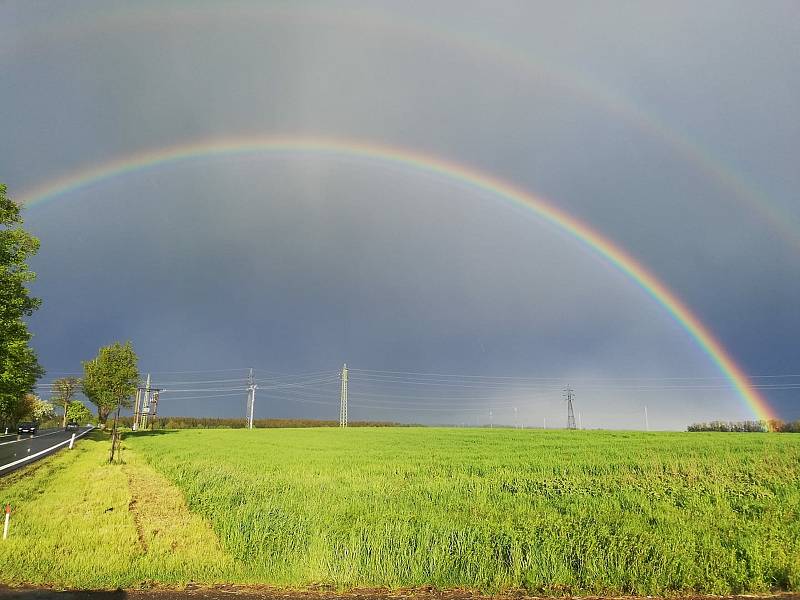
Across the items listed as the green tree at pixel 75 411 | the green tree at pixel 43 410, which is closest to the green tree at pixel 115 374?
the green tree at pixel 75 411

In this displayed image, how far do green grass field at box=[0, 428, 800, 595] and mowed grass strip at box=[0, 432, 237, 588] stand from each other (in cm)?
6

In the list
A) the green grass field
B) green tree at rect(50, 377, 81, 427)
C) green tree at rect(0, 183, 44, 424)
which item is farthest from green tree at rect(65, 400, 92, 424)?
the green grass field

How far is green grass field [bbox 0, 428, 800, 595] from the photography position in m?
10.3

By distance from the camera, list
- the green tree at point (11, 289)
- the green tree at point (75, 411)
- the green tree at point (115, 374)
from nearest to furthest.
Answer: the green tree at point (11, 289) → the green tree at point (115, 374) → the green tree at point (75, 411)

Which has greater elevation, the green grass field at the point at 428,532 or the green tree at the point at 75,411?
the green tree at the point at 75,411

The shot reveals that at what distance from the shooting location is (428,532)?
12430mm

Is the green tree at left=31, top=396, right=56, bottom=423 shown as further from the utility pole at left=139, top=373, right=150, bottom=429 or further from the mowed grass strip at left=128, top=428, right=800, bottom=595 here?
the mowed grass strip at left=128, top=428, right=800, bottom=595

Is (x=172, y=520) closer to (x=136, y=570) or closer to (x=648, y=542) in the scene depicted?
(x=136, y=570)

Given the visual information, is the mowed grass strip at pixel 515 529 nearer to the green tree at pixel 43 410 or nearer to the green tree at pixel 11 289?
the green tree at pixel 11 289

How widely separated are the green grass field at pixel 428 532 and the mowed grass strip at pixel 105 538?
0.06 meters

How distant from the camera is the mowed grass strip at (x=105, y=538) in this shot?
10.3m

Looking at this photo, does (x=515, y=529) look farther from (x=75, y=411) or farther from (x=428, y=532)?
(x=75, y=411)

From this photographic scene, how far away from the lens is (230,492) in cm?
1895

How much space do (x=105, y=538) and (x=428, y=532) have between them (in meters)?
7.38
